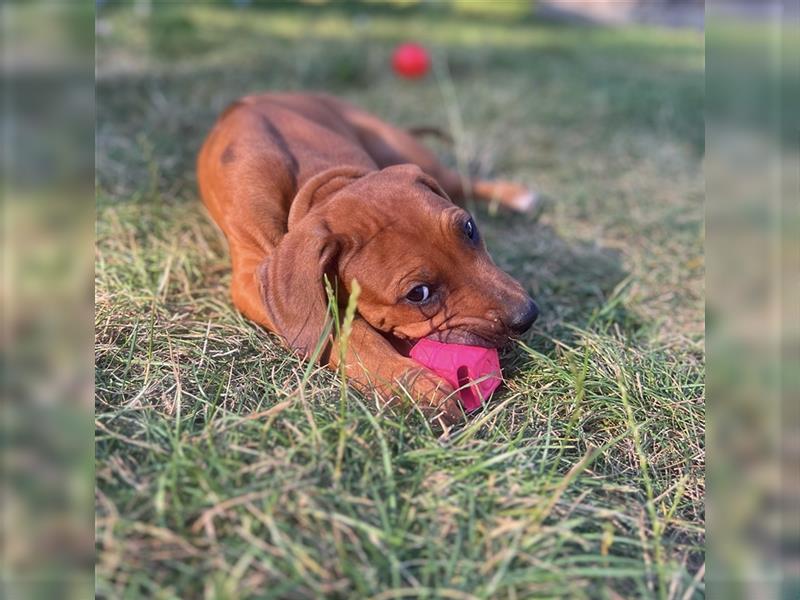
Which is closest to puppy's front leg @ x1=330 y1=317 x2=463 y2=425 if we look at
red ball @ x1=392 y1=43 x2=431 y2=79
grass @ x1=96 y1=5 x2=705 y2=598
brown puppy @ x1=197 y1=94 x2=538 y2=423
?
brown puppy @ x1=197 y1=94 x2=538 y2=423

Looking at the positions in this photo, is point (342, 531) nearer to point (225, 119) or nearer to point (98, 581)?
point (98, 581)

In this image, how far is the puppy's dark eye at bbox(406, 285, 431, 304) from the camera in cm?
353

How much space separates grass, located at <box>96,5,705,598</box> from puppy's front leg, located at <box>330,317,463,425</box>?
12 cm

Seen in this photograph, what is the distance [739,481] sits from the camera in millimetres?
2109

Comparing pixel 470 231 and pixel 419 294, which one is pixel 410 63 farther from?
pixel 419 294

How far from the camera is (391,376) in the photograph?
138 inches

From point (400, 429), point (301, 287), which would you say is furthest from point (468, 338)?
point (301, 287)

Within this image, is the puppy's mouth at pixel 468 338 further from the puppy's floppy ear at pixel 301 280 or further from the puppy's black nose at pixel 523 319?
the puppy's floppy ear at pixel 301 280

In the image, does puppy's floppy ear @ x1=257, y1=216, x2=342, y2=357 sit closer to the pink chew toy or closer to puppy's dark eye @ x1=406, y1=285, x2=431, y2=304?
puppy's dark eye @ x1=406, y1=285, x2=431, y2=304

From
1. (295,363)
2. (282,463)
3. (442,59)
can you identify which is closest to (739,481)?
(282,463)

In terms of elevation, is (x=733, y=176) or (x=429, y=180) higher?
(x=733, y=176)

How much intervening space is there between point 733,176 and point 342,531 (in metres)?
1.70

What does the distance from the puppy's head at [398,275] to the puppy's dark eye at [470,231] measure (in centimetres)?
1

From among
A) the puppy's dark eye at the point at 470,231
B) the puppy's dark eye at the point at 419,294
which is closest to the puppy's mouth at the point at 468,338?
the puppy's dark eye at the point at 419,294
